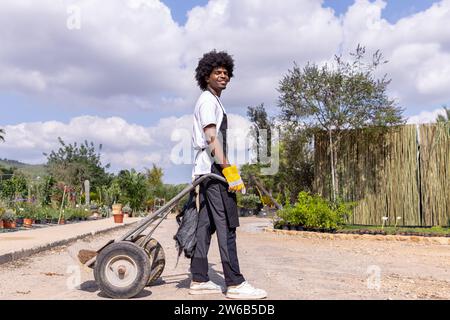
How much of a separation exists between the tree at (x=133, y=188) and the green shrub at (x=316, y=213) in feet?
53.3

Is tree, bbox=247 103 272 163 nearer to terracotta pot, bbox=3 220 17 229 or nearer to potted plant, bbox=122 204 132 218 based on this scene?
potted plant, bbox=122 204 132 218

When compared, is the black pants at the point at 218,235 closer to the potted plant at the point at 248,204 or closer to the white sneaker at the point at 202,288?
the white sneaker at the point at 202,288

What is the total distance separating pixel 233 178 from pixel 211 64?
1069 mm

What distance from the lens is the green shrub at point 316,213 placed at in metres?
11.8

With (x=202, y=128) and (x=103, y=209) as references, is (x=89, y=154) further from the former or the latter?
(x=202, y=128)

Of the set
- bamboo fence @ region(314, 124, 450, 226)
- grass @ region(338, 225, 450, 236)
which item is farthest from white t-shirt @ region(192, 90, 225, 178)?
bamboo fence @ region(314, 124, 450, 226)

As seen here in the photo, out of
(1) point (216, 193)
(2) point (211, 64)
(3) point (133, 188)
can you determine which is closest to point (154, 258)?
(1) point (216, 193)

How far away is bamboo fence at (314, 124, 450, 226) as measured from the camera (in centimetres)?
1204

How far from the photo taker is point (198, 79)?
4289mm

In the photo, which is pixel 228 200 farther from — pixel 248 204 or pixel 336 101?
pixel 248 204
